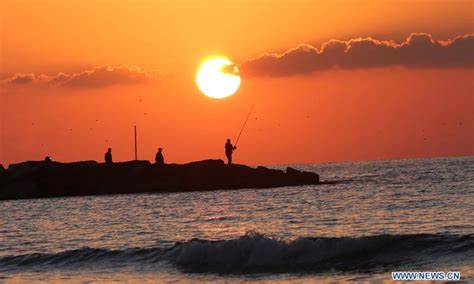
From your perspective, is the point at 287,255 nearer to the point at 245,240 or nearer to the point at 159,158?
the point at 245,240

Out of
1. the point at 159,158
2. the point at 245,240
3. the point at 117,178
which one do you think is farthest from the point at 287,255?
the point at 159,158

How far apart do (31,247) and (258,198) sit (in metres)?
19.8

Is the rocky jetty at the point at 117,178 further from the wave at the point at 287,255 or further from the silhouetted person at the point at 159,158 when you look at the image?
the wave at the point at 287,255

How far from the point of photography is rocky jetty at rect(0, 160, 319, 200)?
175 feet

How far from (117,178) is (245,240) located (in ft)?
107

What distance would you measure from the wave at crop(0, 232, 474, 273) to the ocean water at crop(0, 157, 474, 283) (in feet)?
0.08

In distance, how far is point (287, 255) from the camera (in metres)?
21.2

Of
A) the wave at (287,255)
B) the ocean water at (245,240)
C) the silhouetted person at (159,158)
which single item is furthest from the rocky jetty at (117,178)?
the wave at (287,255)

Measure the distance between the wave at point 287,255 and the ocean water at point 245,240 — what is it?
3 centimetres

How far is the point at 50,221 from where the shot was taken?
114 ft

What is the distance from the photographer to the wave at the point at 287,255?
20.5 metres

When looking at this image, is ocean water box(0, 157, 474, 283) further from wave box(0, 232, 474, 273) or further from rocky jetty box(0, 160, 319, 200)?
rocky jetty box(0, 160, 319, 200)

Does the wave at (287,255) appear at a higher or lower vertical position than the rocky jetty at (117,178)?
lower

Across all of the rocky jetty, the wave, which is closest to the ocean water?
the wave
